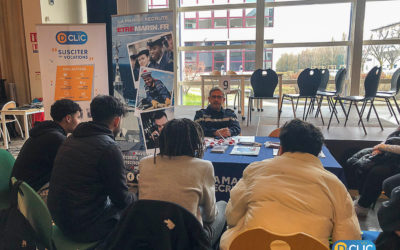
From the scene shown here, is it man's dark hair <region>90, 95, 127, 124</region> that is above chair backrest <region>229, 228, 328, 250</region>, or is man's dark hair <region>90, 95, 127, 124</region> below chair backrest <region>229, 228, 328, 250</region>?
above

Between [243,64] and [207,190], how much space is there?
21.1 feet

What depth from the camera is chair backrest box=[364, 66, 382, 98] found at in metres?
4.34

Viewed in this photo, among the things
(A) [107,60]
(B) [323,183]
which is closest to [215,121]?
(A) [107,60]

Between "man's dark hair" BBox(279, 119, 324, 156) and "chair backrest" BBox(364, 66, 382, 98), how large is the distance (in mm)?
3574

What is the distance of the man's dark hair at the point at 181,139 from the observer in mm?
1497

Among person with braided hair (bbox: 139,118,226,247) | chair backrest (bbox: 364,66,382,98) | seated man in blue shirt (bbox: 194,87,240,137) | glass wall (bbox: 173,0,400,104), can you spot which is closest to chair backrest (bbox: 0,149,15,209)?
person with braided hair (bbox: 139,118,226,247)

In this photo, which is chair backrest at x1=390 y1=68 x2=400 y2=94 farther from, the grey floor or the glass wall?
the glass wall

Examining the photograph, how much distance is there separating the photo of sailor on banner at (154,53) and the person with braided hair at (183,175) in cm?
148

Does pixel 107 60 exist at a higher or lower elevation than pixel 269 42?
lower

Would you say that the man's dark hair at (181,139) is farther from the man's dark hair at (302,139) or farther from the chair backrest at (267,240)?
the chair backrest at (267,240)

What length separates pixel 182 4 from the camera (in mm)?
7629

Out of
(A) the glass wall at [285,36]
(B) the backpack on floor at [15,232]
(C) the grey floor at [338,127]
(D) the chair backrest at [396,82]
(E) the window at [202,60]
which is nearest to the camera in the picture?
(B) the backpack on floor at [15,232]

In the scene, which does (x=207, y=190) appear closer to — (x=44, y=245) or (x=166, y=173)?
(x=166, y=173)

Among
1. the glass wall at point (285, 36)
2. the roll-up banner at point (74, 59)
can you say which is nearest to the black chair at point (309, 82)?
the glass wall at point (285, 36)
